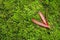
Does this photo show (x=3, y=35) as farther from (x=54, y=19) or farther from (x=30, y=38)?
(x=54, y=19)

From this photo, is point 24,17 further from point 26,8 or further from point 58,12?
point 58,12

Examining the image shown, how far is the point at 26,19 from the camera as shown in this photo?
2.87 metres

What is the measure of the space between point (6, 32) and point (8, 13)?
1.06 ft

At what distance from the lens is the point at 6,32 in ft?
9.32

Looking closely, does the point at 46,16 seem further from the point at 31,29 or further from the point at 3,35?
the point at 3,35

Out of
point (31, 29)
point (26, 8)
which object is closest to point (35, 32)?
point (31, 29)

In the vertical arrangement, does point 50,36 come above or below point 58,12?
below

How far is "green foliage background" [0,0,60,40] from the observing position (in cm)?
279

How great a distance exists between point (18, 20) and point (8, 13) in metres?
0.21

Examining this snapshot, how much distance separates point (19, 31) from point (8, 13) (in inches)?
14.3

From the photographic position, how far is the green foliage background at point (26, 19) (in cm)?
279

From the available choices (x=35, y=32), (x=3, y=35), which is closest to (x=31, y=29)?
(x=35, y=32)

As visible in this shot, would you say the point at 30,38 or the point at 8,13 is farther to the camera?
the point at 8,13

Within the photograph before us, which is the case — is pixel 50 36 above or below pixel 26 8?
below
